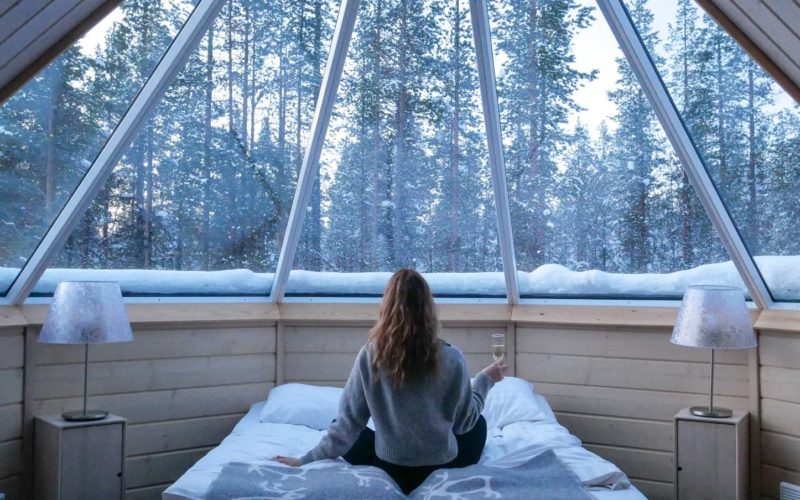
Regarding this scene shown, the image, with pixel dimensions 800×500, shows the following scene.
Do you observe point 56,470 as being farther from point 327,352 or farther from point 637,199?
point 637,199

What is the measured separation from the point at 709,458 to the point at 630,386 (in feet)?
2.66

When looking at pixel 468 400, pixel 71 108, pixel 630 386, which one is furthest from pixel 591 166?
pixel 71 108

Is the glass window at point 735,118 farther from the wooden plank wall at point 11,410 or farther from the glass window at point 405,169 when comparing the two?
the wooden plank wall at point 11,410

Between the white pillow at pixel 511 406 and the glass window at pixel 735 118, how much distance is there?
59.6 inches

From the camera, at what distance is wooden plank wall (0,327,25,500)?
4.16 m

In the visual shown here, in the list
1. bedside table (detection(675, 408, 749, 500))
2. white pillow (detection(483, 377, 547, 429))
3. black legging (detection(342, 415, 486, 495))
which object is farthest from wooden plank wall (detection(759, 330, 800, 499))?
black legging (detection(342, 415, 486, 495))

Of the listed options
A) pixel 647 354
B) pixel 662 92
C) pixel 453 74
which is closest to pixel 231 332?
pixel 453 74

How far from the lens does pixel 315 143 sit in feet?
15.1

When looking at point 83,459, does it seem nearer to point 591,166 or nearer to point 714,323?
point 591,166

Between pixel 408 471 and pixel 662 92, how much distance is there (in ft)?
7.67

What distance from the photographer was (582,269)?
16.2ft

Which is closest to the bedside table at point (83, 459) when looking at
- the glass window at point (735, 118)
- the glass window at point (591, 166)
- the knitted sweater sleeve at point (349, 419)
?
the knitted sweater sleeve at point (349, 419)

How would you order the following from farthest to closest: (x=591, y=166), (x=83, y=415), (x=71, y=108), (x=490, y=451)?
(x=591, y=166), (x=83, y=415), (x=71, y=108), (x=490, y=451)

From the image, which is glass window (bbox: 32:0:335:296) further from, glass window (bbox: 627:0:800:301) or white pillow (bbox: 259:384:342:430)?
glass window (bbox: 627:0:800:301)
